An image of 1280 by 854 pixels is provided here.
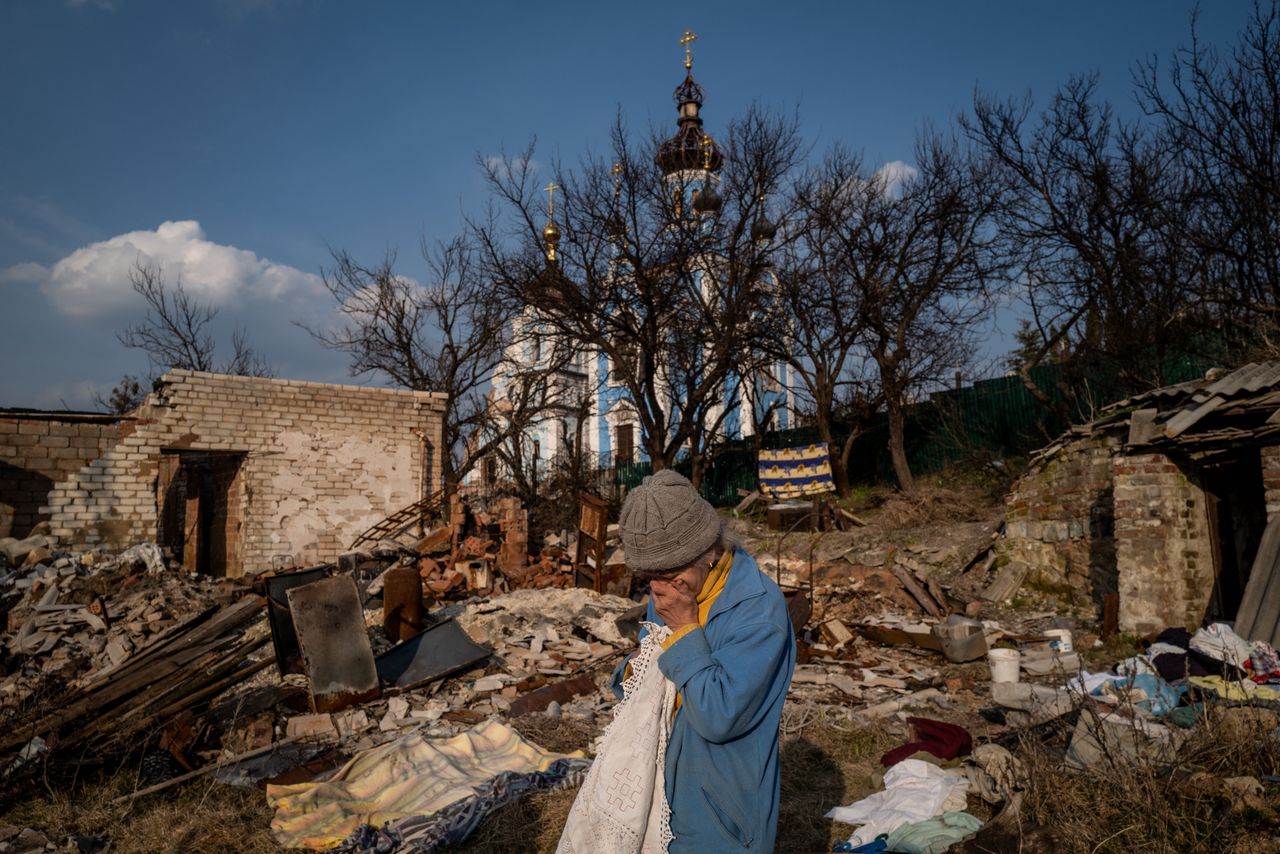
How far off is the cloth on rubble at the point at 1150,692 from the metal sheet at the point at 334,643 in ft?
19.9

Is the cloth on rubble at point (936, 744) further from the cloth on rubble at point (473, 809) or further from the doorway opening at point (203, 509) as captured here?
the doorway opening at point (203, 509)

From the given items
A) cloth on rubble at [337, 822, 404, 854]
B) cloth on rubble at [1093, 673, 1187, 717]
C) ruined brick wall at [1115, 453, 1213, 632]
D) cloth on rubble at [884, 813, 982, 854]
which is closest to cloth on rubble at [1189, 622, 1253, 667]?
cloth on rubble at [1093, 673, 1187, 717]

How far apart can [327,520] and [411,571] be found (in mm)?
Answer: 6910

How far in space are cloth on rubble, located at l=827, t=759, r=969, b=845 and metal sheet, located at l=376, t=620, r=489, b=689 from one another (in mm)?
4555

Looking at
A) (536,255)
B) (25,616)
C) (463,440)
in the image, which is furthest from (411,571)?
(463,440)

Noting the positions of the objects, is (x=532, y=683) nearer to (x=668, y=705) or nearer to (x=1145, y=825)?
(x=1145, y=825)

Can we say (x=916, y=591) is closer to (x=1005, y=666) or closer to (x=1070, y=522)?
(x=1070, y=522)

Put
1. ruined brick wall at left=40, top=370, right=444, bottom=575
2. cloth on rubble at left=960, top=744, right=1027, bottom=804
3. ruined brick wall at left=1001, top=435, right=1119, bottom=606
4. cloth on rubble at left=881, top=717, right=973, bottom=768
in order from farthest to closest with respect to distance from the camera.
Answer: ruined brick wall at left=40, top=370, right=444, bottom=575, ruined brick wall at left=1001, top=435, right=1119, bottom=606, cloth on rubble at left=881, top=717, right=973, bottom=768, cloth on rubble at left=960, top=744, right=1027, bottom=804

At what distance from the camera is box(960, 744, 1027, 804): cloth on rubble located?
4156 millimetres

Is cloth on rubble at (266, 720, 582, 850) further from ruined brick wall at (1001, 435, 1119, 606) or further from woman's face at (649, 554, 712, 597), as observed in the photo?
ruined brick wall at (1001, 435, 1119, 606)

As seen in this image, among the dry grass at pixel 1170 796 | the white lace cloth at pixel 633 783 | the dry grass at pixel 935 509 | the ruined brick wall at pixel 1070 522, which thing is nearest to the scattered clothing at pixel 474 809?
the white lace cloth at pixel 633 783

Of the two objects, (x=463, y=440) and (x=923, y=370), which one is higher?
(x=923, y=370)

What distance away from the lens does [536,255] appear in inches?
719

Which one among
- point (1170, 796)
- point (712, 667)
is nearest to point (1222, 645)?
point (1170, 796)
